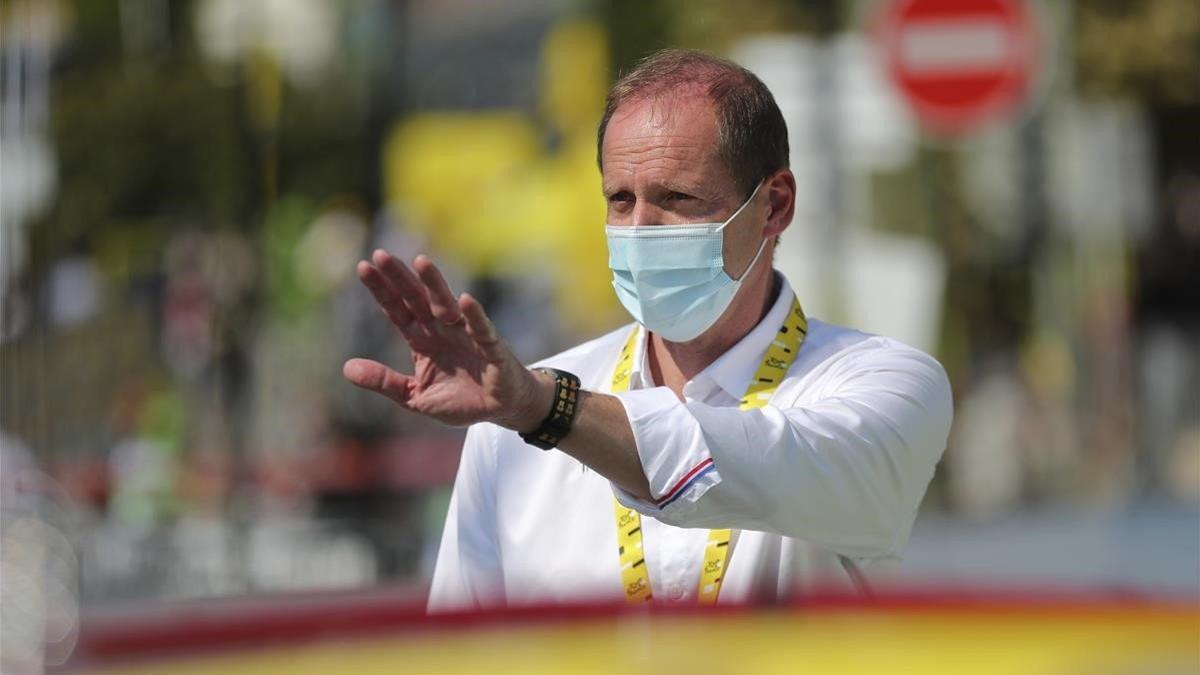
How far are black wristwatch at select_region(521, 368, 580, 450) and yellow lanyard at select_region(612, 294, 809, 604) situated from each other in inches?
13.1

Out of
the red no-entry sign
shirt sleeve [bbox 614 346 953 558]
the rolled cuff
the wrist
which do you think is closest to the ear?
shirt sleeve [bbox 614 346 953 558]

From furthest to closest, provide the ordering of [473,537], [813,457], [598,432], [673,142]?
[473,537], [673,142], [813,457], [598,432]

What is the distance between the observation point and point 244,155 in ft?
49.1

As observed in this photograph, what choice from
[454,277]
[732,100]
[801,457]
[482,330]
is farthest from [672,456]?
[454,277]

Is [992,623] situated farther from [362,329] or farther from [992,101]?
[362,329]

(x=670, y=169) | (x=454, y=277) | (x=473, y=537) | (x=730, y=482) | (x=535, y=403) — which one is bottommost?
(x=454, y=277)

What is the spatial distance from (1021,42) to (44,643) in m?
7.28

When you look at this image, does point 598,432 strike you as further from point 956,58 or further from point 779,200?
point 956,58

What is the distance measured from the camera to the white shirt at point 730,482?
2783mm

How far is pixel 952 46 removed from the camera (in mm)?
9398

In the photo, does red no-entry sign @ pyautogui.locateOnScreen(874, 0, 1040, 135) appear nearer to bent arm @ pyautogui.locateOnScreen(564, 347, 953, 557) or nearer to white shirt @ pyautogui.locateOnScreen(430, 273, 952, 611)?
white shirt @ pyautogui.locateOnScreen(430, 273, 952, 611)

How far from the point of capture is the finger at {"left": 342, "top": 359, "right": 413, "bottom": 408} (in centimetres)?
272

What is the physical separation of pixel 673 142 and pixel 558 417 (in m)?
0.52

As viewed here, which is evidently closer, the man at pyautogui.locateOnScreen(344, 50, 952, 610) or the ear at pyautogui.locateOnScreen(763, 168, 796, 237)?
the man at pyautogui.locateOnScreen(344, 50, 952, 610)
